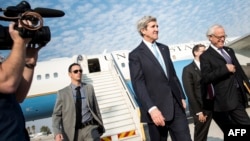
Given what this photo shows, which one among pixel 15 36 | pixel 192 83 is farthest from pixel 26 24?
pixel 192 83

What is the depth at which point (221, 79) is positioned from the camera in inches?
141

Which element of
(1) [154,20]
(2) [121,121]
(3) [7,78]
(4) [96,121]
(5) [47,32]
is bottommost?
(2) [121,121]

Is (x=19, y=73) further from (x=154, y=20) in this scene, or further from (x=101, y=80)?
(x=101, y=80)

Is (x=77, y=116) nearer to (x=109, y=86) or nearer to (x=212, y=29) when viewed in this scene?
(x=212, y=29)

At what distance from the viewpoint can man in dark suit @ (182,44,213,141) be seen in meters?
4.75

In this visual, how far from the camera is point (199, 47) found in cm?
525

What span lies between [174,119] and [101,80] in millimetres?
10578

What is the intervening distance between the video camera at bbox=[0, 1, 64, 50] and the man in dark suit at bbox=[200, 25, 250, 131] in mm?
2504

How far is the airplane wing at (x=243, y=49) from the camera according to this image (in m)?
14.4

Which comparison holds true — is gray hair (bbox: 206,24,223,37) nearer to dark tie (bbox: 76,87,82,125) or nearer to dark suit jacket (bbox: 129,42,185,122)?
dark suit jacket (bbox: 129,42,185,122)

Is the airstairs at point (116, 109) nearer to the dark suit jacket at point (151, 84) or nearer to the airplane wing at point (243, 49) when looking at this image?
the dark suit jacket at point (151, 84)

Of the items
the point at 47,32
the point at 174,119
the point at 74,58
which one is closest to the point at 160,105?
the point at 174,119

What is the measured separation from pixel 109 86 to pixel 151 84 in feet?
30.2

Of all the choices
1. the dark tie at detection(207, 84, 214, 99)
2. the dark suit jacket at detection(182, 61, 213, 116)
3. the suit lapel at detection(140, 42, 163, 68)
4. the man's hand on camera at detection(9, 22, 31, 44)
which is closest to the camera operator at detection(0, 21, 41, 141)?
the man's hand on camera at detection(9, 22, 31, 44)
